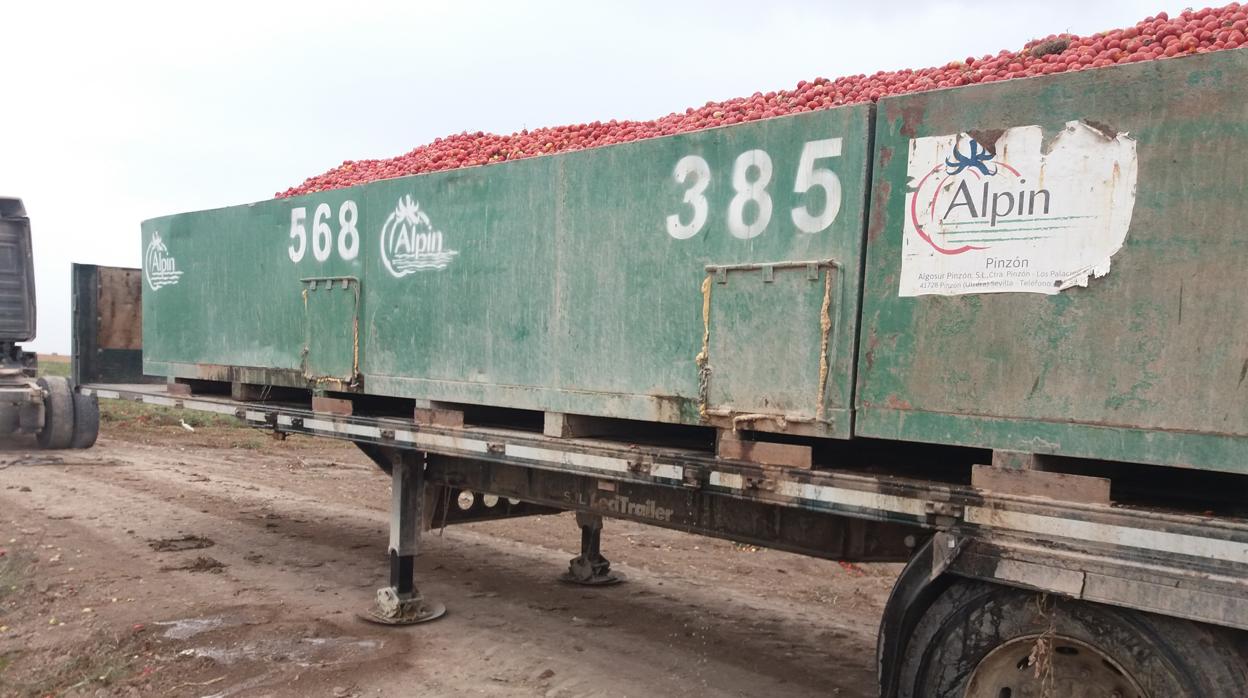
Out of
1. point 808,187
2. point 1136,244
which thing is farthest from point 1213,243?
point 808,187

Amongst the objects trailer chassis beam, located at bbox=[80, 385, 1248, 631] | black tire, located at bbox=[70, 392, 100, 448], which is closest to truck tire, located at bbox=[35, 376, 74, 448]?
black tire, located at bbox=[70, 392, 100, 448]

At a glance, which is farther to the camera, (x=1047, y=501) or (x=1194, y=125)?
(x=1047, y=501)

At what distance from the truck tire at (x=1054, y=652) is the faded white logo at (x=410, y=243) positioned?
3.40m

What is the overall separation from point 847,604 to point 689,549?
219 centimetres

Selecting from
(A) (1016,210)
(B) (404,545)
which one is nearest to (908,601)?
(A) (1016,210)

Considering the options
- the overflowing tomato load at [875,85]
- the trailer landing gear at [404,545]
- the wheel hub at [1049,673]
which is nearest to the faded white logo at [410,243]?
the overflowing tomato load at [875,85]

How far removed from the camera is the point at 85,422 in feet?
49.1

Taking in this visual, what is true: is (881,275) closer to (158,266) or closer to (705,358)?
(705,358)

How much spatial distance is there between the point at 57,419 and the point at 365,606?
1070cm

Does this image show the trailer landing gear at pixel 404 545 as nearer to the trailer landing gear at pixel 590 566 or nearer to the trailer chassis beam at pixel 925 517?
the trailer chassis beam at pixel 925 517

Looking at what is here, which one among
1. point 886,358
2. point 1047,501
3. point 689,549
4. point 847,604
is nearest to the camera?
point 1047,501

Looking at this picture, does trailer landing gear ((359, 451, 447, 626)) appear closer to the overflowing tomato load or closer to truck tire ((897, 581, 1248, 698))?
the overflowing tomato load

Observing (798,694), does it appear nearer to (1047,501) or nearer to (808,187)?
(1047,501)

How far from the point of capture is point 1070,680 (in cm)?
312
